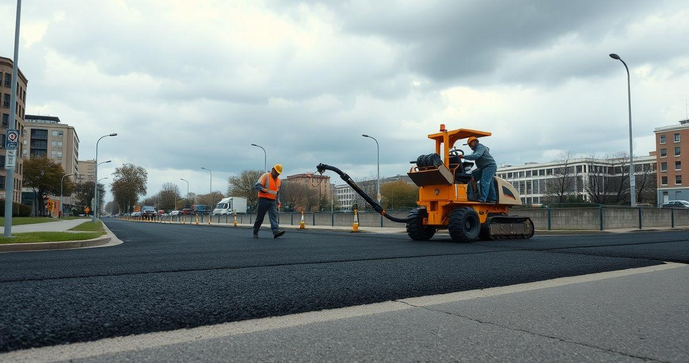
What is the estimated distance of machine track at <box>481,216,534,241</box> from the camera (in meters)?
12.1

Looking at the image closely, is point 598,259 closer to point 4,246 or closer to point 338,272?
point 338,272

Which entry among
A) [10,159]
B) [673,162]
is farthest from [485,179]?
[673,162]

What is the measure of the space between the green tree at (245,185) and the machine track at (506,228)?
257ft

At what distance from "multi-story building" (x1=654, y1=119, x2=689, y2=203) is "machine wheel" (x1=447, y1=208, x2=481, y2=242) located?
3660 inches

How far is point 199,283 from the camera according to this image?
14.8ft

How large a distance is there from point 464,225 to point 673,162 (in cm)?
9785

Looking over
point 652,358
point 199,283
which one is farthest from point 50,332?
point 652,358

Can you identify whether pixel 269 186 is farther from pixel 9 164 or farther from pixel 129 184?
pixel 129 184

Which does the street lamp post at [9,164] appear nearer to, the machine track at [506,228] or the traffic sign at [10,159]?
the traffic sign at [10,159]

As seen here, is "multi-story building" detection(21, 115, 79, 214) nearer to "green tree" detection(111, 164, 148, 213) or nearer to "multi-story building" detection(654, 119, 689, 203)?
"green tree" detection(111, 164, 148, 213)

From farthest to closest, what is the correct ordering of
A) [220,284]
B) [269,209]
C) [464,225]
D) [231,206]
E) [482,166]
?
[231,206], [269,209], [482,166], [464,225], [220,284]

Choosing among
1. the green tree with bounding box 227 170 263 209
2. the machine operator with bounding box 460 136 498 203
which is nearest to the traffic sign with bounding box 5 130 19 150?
the machine operator with bounding box 460 136 498 203

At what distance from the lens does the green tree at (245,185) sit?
293ft

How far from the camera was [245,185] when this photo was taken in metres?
91.3
